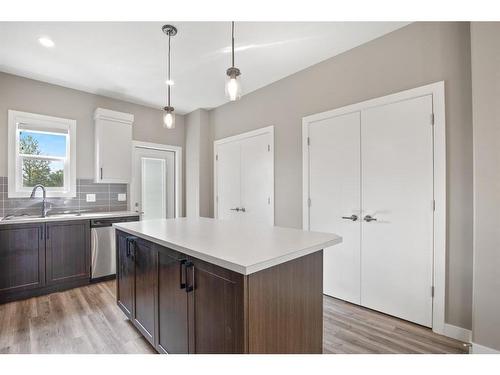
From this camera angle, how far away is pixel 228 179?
13.6 feet

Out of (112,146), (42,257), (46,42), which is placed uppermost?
(46,42)

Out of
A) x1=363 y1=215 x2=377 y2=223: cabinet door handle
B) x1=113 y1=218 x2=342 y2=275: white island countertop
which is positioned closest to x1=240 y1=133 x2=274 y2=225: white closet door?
x1=363 y1=215 x2=377 y2=223: cabinet door handle

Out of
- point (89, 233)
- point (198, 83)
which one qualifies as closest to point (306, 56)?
point (198, 83)

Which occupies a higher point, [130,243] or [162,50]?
[162,50]

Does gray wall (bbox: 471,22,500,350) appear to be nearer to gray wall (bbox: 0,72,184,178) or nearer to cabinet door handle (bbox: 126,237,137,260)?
cabinet door handle (bbox: 126,237,137,260)

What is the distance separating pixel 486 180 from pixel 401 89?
1045 millimetres

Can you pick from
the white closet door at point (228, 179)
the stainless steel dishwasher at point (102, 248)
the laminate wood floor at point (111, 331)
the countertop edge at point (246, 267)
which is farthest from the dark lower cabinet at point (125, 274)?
the white closet door at point (228, 179)

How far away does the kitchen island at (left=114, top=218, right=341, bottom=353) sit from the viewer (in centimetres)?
116

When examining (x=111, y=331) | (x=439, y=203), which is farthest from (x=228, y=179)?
(x=439, y=203)

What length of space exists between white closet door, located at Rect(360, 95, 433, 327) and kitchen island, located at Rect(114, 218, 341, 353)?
1084 millimetres

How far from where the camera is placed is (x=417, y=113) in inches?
86.0

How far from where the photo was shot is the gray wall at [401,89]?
1.97 meters

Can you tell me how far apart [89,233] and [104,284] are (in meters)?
0.70

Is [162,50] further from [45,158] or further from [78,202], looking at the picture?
[78,202]
